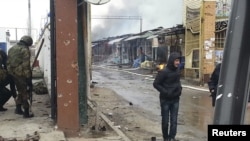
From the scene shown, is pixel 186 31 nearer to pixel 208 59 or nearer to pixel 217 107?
pixel 208 59

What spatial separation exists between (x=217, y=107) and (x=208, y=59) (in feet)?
61.7

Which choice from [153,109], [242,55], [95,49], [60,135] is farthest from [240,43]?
[95,49]

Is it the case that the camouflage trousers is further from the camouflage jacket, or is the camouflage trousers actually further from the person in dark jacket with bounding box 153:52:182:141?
the person in dark jacket with bounding box 153:52:182:141

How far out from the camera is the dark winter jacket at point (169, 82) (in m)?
6.84

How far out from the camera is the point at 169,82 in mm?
6895

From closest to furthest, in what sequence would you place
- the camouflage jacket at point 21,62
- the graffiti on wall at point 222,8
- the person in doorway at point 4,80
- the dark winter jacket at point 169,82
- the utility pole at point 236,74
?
the utility pole at point 236,74 → the dark winter jacket at point 169,82 → the camouflage jacket at point 21,62 → the person in doorway at point 4,80 → the graffiti on wall at point 222,8

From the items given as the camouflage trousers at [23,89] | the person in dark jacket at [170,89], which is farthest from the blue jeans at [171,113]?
the camouflage trousers at [23,89]

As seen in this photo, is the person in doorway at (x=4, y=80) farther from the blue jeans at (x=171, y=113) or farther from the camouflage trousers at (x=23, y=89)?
the blue jeans at (x=171, y=113)

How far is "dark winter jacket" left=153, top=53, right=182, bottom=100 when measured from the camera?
6.84 m

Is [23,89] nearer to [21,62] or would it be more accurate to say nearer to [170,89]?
[21,62]

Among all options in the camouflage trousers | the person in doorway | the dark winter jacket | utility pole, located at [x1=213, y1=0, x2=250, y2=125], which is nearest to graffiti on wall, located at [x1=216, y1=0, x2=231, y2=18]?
the person in doorway

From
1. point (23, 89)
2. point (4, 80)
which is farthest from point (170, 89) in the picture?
point (4, 80)

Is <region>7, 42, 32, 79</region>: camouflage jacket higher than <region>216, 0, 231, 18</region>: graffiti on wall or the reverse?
the reverse

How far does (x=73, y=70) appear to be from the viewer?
22.4 feet
